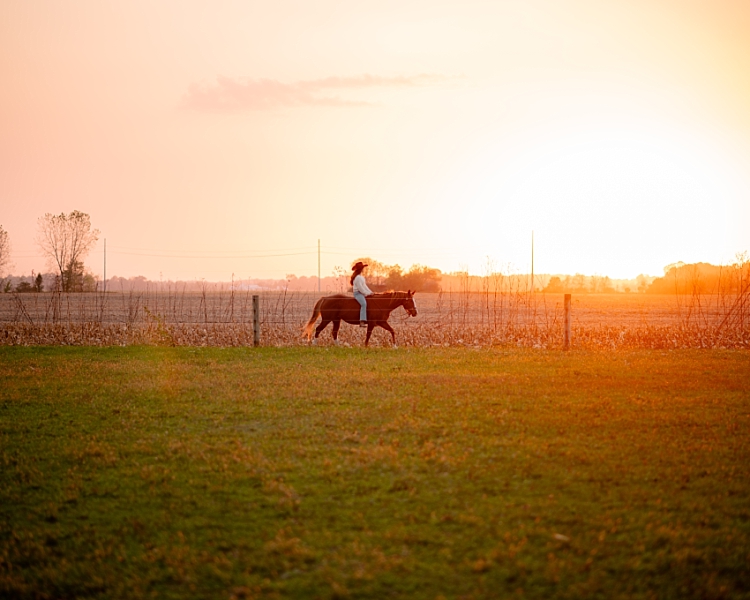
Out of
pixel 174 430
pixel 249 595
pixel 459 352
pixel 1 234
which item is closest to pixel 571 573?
pixel 249 595

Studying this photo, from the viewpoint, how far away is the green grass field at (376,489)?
13.1 ft

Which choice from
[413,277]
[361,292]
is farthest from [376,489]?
[413,277]

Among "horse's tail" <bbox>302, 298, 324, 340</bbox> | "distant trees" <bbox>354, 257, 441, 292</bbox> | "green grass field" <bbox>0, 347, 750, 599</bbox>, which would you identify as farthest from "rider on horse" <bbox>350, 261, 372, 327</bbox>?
"distant trees" <bbox>354, 257, 441, 292</bbox>

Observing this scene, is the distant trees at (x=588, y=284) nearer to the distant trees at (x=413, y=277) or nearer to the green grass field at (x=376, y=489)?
the distant trees at (x=413, y=277)

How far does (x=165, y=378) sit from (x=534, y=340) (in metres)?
10.6

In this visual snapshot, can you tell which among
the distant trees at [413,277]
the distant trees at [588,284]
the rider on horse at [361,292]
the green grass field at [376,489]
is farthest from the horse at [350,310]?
the distant trees at [588,284]

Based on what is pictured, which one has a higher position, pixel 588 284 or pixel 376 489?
pixel 588 284

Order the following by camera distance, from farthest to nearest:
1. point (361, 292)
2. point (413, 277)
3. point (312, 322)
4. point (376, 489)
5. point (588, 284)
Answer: point (588, 284)
point (413, 277)
point (312, 322)
point (361, 292)
point (376, 489)

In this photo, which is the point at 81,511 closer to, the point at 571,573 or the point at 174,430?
the point at 174,430

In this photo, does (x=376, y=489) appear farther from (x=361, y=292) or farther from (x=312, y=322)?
(x=312, y=322)

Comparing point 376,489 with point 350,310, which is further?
point 350,310

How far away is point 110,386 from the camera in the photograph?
11.0 m

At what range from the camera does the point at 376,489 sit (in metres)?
5.50

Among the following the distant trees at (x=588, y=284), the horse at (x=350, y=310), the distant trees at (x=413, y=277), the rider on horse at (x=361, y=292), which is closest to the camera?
the rider on horse at (x=361, y=292)
